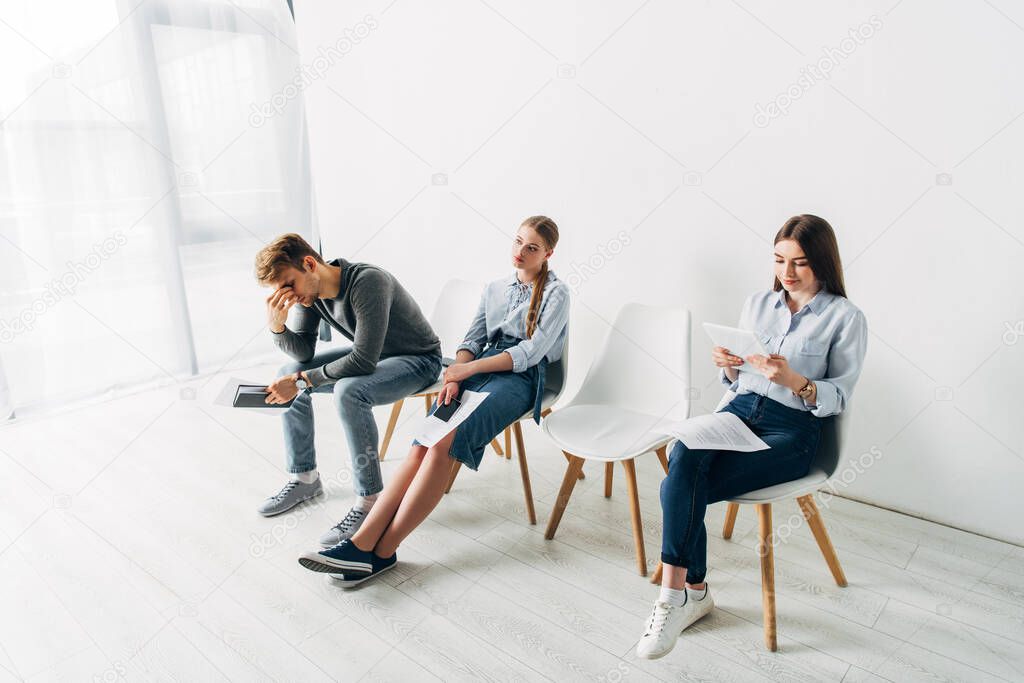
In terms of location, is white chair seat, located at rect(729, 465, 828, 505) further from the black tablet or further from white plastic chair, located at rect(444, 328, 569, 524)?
the black tablet

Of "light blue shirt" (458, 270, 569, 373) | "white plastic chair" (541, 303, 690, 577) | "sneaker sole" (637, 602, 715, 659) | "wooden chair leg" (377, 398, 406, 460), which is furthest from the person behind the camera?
"wooden chair leg" (377, 398, 406, 460)

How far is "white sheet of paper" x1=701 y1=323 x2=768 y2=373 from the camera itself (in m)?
1.80

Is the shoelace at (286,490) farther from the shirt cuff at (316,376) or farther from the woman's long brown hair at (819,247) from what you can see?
the woman's long brown hair at (819,247)

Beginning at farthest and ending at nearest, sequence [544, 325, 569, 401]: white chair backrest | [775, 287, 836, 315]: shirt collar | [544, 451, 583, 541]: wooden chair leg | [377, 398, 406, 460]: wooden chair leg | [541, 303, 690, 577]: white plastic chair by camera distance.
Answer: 1. [377, 398, 406, 460]: wooden chair leg
2. [544, 325, 569, 401]: white chair backrest
3. [544, 451, 583, 541]: wooden chair leg
4. [541, 303, 690, 577]: white plastic chair
5. [775, 287, 836, 315]: shirt collar

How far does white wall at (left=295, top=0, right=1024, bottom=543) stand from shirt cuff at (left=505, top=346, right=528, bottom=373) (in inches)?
29.6

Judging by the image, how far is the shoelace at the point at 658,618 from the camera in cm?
170

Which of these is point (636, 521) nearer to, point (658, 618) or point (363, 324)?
point (658, 618)

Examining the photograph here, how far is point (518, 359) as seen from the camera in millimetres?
2295

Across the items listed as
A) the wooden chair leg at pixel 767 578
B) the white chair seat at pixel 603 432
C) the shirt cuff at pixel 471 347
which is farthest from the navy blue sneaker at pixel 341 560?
the wooden chair leg at pixel 767 578

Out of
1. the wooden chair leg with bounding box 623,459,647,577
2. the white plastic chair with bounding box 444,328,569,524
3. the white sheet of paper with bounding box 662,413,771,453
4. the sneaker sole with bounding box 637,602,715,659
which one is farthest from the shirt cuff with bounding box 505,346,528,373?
the sneaker sole with bounding box 637,602,715,659

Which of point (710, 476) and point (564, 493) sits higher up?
point (710, 476)

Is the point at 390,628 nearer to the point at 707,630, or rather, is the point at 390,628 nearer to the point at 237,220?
the point at 707,630

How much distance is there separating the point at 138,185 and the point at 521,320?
261cm

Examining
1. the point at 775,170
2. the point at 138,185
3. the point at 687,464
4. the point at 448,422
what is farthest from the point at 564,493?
the point at 138,185
